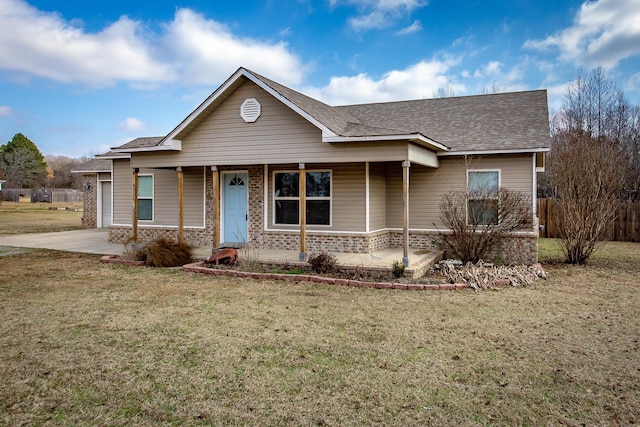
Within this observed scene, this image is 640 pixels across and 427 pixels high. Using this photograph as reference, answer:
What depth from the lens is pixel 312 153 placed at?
Result: 1103 cm

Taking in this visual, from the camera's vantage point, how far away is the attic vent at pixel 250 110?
1171 cm

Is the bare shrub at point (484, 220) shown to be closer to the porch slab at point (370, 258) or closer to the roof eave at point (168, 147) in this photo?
the porch slab at point (370, 258)

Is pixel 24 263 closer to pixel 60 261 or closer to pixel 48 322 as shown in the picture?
pixel 60 261

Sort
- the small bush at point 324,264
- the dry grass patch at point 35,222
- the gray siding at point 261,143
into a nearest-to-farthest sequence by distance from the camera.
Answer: the small bush at point 324,264
the gray siding at point 261,143
the dry grass patch at point 35,222

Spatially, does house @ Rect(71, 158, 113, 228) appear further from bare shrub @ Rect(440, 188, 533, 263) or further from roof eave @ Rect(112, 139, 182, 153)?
bare shrub @ Rect(440, 188, 533, 263)

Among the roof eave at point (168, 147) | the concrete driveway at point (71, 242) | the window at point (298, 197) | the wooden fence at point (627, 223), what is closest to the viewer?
the roof eave at point (168, 147)

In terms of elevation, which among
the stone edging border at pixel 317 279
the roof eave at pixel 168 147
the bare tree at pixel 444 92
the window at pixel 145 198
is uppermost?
the bare tree at pixel 444 92

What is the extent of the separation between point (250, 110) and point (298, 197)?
2.82 m

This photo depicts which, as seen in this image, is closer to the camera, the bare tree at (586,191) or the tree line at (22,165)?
the bare tree at (586,191)

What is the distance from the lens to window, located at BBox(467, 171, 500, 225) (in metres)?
11.5

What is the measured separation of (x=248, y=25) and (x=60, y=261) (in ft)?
35.6

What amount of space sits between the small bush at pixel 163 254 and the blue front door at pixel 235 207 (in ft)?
6.39

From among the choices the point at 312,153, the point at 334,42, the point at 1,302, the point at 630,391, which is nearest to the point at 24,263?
the point at 1,302

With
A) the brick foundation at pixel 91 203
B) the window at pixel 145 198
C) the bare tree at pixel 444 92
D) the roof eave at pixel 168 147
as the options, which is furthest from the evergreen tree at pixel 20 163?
the roof eave at pixel 168 147
